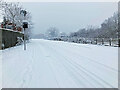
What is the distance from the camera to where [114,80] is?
5.98 m

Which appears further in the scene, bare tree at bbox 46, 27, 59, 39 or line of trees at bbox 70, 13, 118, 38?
bare tree at bbox 46, 27, 59, 39

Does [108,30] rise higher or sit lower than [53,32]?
lower

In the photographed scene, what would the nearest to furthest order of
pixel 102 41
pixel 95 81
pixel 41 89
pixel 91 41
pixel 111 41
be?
pixel 41 89 → pixel 95 81 → pixel 111 41 → pixel 102 41 → pixel 91 41

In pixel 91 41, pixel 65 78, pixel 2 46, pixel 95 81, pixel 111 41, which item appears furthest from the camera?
pixel 91 41

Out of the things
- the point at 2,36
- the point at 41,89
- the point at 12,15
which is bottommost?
the point at 41,89

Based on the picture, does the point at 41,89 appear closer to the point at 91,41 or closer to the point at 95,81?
the point at 95,81

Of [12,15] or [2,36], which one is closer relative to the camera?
[2,36]

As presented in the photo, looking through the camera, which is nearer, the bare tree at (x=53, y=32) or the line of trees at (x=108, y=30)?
the line of trees at (x=108, y=30)

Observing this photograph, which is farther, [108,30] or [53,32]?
[53,32]

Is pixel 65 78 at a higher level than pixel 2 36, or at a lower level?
lower

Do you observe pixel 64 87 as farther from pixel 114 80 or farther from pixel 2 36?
pixel 2 36

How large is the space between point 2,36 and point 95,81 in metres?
14.5

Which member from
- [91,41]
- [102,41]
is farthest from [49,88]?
[91,41]

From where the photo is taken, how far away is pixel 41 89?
511 cm
